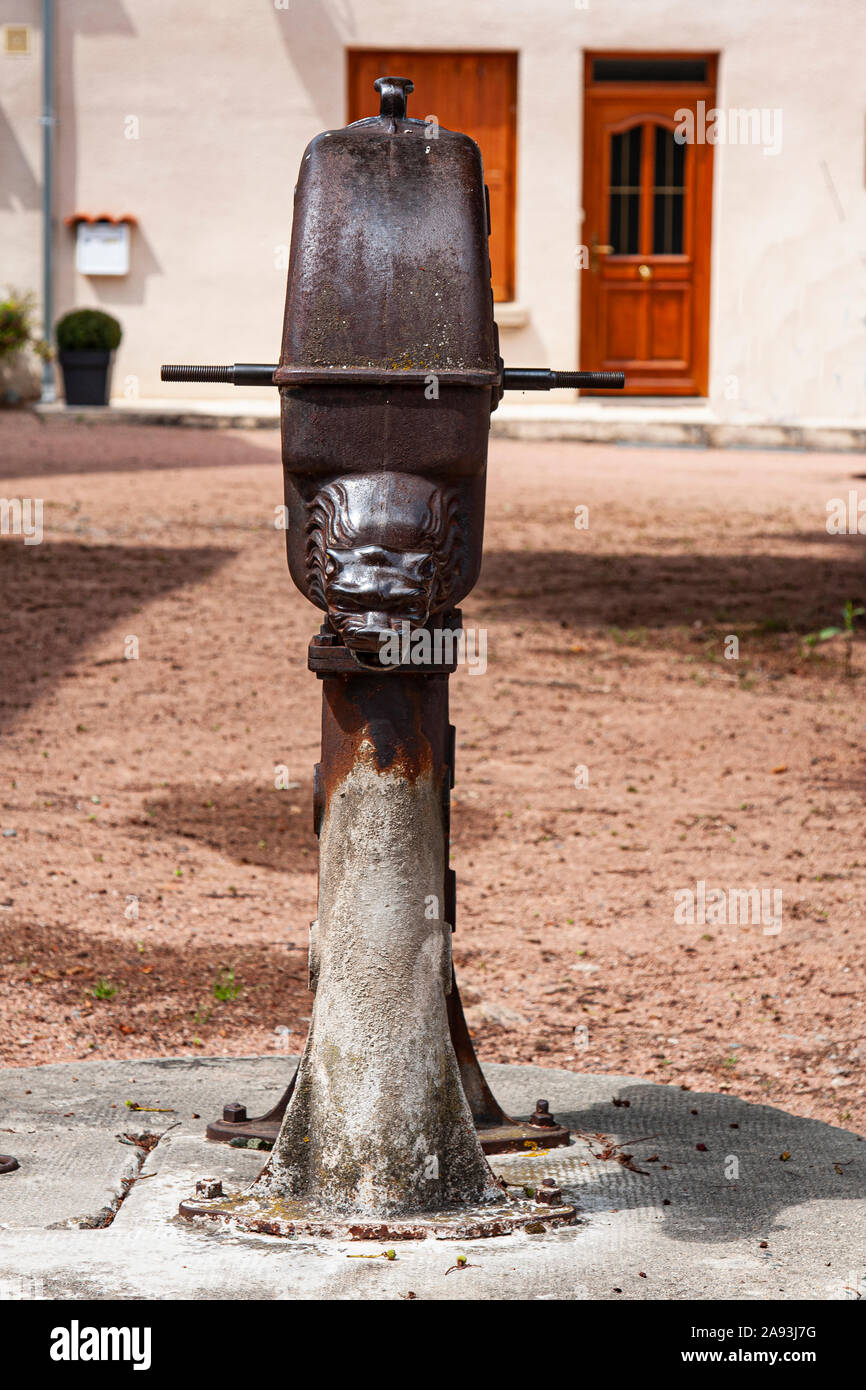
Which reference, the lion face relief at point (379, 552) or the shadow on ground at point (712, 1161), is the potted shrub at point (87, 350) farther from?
the lion face relief at point (379, 552)

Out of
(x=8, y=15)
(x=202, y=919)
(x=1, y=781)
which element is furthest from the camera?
(x=8, y=15)

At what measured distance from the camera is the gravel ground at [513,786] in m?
4.50

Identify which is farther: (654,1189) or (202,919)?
(202,919)

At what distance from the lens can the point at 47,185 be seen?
51.5ft

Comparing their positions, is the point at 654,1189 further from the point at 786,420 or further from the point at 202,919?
the point at 786,420

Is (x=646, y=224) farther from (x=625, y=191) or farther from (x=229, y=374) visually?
(x=229, y=374)

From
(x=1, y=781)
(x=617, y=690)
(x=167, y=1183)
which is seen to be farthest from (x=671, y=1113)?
(x=617, y=690)

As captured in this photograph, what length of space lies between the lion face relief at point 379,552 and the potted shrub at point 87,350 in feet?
42.9

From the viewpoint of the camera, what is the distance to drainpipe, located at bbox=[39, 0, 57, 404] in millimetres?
15508

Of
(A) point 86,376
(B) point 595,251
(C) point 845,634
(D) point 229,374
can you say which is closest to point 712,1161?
(D) point 229,374

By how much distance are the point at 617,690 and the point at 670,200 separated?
9.99 meters

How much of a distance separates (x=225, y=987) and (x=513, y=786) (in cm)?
219

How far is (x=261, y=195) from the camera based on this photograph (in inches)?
624
